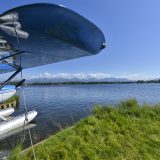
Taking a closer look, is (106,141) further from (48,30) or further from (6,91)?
(6,91)

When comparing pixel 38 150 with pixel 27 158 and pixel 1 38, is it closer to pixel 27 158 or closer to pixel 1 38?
pixel 27 158

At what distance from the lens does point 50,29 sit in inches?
156

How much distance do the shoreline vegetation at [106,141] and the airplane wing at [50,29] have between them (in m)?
2.62

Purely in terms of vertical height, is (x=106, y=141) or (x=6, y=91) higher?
(x=6, y=91)

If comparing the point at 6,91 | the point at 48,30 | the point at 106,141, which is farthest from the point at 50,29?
the point at 6,91

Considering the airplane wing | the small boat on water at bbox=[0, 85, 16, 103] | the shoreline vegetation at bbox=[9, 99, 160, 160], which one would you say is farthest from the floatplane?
the small boat on water at bbox=[0, 85, 16, 103]

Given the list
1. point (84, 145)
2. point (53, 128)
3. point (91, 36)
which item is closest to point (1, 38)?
point (91, 36)

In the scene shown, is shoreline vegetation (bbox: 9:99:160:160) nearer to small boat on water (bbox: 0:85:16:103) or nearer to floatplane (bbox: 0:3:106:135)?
floatplane (bbox: 0:3:106:135)

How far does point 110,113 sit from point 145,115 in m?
1.39

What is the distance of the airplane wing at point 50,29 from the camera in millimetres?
3429

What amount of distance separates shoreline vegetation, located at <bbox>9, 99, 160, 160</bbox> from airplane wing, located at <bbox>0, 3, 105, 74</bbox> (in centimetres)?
262

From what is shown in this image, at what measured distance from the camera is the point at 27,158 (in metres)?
5.83

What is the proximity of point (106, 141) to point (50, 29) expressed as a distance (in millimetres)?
4020

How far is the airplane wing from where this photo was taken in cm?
343
